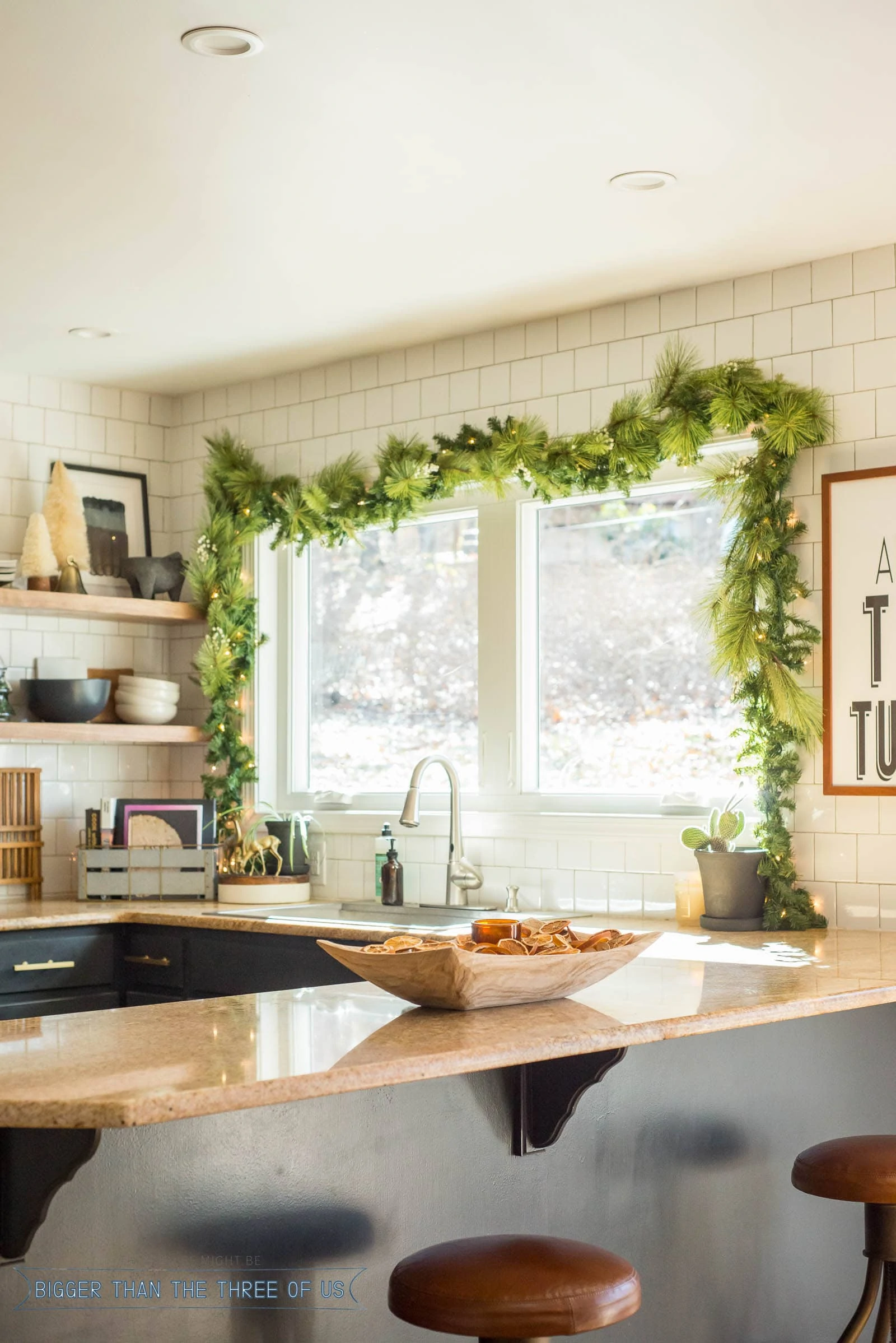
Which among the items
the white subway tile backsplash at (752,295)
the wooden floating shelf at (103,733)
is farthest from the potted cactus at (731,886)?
the wooden floating shelf at (103,733)

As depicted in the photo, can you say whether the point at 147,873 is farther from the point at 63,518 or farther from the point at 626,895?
the point at 626,895

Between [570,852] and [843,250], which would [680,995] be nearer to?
[570,852]

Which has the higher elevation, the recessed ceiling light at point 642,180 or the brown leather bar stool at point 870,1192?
the recessed ceiling light at point 642,180

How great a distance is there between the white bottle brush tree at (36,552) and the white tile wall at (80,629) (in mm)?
184

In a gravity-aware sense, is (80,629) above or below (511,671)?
above

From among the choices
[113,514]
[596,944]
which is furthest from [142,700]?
[596,944]

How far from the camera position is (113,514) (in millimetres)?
5246

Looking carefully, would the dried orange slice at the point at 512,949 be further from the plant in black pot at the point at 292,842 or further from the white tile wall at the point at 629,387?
the plant in black pot at the point at 292,842

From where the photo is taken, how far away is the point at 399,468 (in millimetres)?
4578

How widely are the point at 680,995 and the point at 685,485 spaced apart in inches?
80.6

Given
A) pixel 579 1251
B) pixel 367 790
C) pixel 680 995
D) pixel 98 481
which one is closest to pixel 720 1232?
pixel 680 995

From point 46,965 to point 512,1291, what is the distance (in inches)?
107

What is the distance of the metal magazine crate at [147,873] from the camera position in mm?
4742

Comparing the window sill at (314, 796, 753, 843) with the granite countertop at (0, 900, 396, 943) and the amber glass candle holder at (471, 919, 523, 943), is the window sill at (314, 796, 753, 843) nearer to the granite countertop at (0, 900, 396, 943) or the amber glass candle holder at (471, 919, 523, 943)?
the granite countertop at (0, 900, 396, 943)
